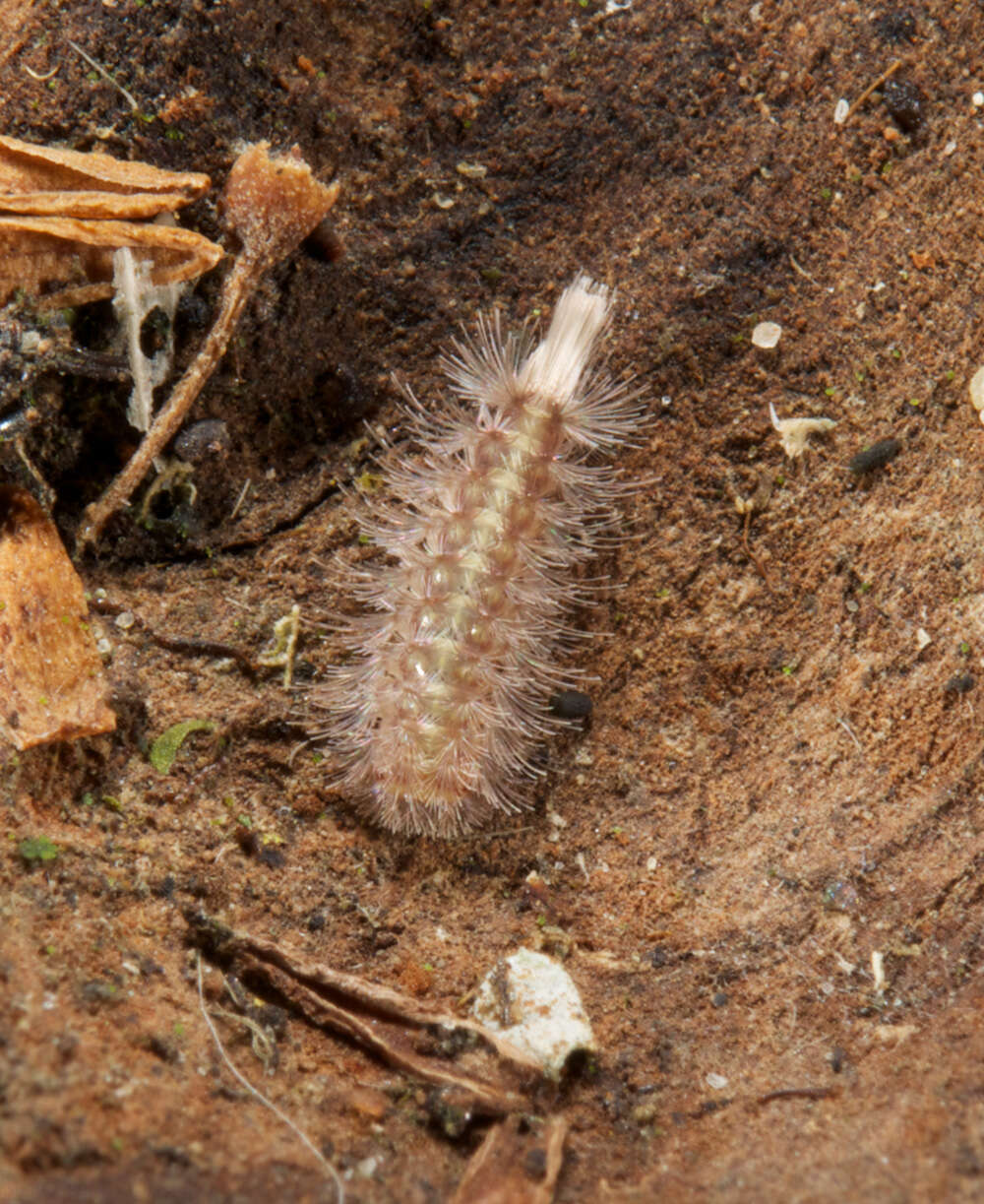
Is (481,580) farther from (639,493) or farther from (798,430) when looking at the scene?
(798,430)

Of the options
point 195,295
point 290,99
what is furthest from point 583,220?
point 195,295

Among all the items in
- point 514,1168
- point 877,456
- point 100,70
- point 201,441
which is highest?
point 100,70

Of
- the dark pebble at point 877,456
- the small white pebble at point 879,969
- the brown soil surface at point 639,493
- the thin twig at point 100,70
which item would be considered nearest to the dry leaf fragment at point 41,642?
the brown soil surface at point 639,493

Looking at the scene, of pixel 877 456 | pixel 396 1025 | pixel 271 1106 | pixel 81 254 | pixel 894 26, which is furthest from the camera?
pixel 894 26

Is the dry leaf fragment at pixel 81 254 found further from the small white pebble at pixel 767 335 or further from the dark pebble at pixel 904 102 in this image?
the dark pebble at pixel 904 102

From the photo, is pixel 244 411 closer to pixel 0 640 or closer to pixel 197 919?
pixel 0 640

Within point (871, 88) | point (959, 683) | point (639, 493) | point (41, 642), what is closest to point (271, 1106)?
point (41, 642)

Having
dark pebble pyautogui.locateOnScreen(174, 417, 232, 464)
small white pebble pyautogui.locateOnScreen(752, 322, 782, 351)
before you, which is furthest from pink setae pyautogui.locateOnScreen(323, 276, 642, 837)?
dark pebble pyautogui.locateOnScreen(174, 417, 232, 464)
